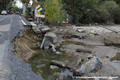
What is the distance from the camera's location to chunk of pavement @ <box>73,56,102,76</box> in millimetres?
6150

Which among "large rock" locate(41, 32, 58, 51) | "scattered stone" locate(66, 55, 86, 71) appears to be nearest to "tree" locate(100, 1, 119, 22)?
"large rock" locate(41, 32, 58, 51)

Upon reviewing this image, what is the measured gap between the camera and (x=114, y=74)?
6.54m

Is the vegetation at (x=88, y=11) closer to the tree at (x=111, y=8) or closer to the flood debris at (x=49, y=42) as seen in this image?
the tree at (x=111, y=8)

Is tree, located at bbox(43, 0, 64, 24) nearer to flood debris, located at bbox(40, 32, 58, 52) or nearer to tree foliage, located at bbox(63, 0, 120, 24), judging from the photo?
tree foliage, located at bbox(63, 0, 120, 24)

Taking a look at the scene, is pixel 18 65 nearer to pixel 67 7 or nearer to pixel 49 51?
pixel 49 51

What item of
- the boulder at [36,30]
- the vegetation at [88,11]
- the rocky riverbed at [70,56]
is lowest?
the rocky riverbed at [70,56]

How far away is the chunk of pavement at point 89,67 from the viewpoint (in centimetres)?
615

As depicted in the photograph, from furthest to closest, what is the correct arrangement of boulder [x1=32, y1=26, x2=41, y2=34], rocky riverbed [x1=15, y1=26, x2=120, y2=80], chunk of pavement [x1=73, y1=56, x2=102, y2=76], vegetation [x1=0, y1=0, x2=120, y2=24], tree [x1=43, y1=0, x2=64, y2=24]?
vegetation [x1=0, y1=0, x2=120, y2=24], tree [x1=43, y1=0, x2=64, y2=24], boulder [x1=32, y1=26, x2=41, y2=34], rocky riverbed [x1=15, y1=26, x2=120, y2=80], chunk of pavement [x1=73, y1=56, x2=102, y2=76]

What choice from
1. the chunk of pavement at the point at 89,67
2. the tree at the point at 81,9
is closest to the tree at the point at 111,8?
the tree at the point at 81,9

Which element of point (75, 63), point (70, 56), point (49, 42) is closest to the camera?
point (75, 63)

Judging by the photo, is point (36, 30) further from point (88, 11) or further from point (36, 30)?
point (88, 11)

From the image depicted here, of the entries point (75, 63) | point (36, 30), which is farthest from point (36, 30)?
point (75, 63)

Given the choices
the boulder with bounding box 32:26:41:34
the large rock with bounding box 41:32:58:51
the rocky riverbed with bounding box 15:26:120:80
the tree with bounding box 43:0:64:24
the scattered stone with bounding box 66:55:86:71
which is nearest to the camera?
the rocky riverbed with bounding box 15:26:120:80

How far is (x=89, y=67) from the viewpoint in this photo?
645 centimetres
